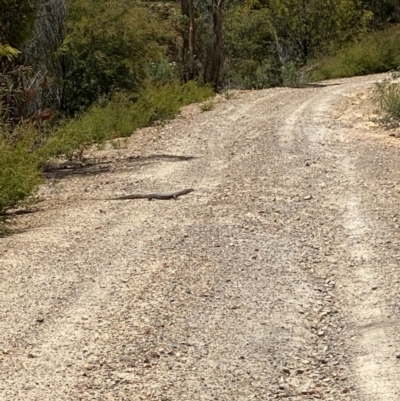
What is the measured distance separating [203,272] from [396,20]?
41693mm

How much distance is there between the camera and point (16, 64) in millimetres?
18219

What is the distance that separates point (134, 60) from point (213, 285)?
17866 millimetres

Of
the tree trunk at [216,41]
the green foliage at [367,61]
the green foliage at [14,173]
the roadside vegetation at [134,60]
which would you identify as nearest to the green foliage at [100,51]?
the roadside vegetation at [134,60]

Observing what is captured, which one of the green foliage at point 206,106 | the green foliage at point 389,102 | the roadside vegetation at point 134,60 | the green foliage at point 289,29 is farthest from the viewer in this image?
the green foliage at point 289,29

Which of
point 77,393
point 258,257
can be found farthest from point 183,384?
point 258,257

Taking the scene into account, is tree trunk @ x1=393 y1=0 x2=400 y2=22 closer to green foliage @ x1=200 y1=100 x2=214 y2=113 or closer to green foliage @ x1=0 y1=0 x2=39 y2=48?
green foliage @ x1=200 y1=100 x2=214 y2=113

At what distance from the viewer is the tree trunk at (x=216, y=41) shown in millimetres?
29922

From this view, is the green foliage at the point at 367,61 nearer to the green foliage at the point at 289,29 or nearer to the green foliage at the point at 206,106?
the green foliage at the point at 289,29

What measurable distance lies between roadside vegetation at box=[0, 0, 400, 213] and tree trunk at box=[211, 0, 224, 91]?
0.04 m

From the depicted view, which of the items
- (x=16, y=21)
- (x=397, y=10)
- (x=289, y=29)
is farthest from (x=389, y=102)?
(x=397, y=10)

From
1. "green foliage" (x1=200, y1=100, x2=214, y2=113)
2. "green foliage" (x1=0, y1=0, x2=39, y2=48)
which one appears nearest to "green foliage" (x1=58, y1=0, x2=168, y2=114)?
"green foliage" (x1=200, y1=100, x2=214, y2=113)

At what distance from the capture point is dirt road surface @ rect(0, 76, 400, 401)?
6008 millimetres

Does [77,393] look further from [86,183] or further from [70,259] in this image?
[86,183]

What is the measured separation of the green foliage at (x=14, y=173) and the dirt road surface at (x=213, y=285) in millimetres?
357
